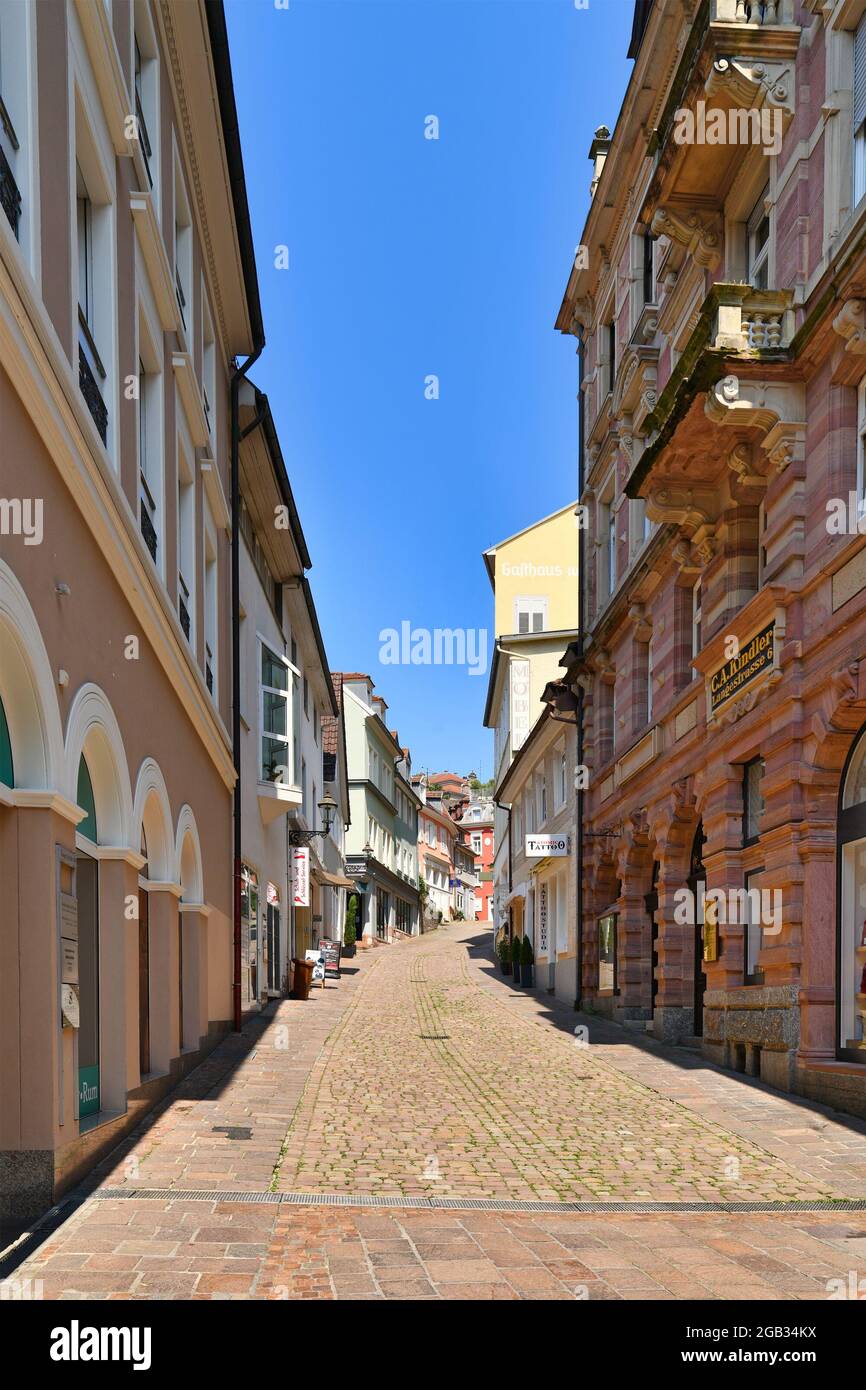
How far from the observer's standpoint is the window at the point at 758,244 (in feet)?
50.0

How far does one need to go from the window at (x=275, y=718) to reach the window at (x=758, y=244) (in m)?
9.85

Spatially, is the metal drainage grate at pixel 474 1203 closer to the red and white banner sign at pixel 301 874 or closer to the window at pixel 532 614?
the red and white banner sign at pixel 301 874

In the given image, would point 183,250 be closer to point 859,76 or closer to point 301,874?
point 859,76

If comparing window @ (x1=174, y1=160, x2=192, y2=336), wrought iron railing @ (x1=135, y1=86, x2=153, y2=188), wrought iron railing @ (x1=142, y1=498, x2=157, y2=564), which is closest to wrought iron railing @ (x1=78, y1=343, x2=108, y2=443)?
wrought iron railing @ (x1=142, y1=498, x2=157, y2=564)

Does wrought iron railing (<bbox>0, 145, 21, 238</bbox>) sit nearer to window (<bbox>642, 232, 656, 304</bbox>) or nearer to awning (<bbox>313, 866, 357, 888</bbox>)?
window (<bbox>642, 232, 656, 304</bbox>)

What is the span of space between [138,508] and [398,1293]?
712cm

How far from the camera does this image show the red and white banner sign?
27969 millimetres

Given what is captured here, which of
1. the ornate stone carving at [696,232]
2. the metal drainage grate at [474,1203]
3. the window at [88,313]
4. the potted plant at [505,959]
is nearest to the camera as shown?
the metal drainage grate at [474,1203]

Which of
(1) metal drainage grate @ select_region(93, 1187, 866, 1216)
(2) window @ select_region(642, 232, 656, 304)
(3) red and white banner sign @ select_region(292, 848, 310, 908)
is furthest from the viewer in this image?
(3) red and white banner sign @ select_region(292, 848, 310, 908)

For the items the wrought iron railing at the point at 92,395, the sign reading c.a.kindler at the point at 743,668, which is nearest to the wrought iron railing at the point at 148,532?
the wrought iron railing at the point at 92,395

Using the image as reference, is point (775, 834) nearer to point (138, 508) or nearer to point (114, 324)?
point (138, 508)

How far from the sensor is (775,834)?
13156 mm

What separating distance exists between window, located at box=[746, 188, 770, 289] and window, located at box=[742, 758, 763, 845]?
5697 millimetres

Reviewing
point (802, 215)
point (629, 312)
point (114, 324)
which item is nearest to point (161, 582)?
point (114, 324)
